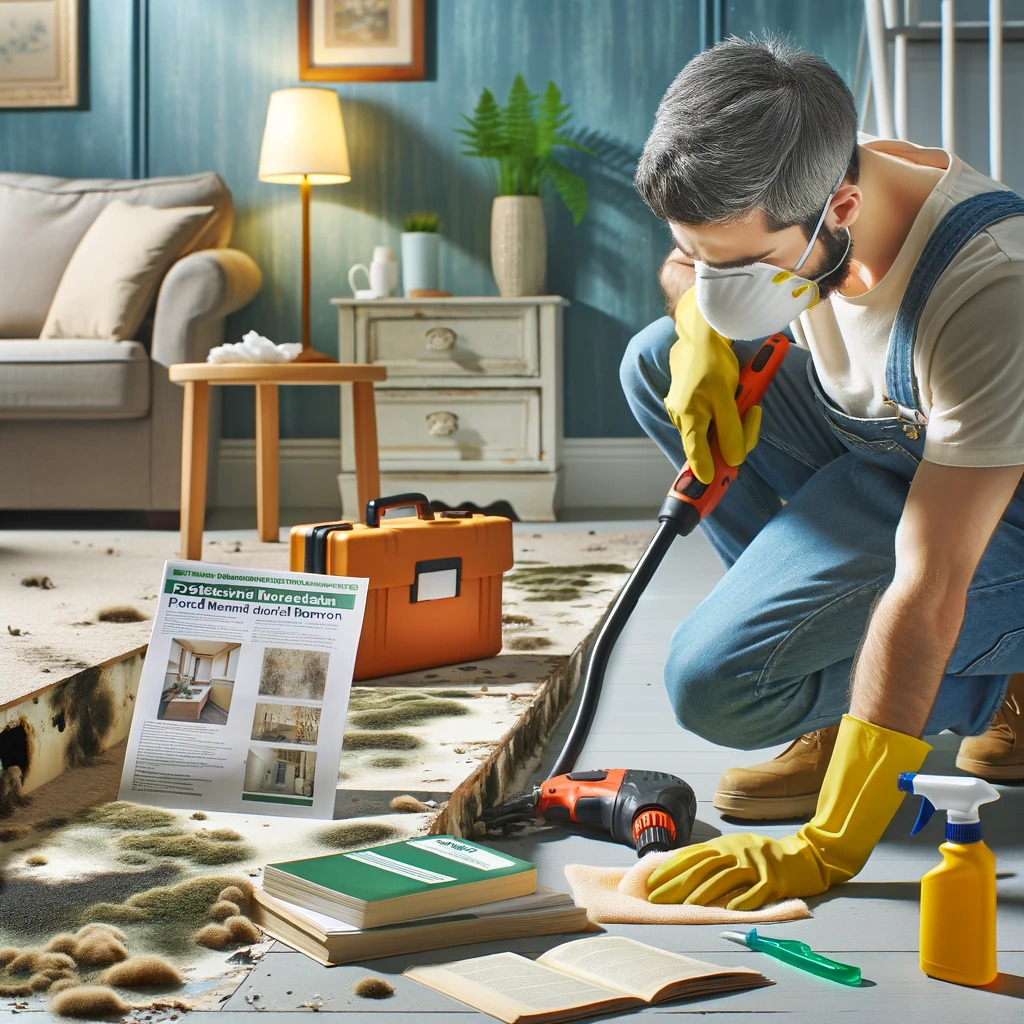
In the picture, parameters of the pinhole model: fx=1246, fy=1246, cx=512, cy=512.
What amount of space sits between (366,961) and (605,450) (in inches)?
140

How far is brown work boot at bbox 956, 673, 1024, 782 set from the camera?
1.45 m

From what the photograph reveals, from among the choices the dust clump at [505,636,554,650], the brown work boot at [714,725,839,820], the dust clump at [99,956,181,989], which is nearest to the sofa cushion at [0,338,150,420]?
the dust clump at [505,636,554,650]

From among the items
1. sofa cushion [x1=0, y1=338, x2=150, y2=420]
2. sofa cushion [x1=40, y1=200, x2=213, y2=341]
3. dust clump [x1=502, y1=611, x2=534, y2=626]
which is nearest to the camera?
dust clump [x1=502, y1=611, x2=534, y2=626]

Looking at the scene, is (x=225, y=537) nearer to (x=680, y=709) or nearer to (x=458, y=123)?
(x=458, y=123)

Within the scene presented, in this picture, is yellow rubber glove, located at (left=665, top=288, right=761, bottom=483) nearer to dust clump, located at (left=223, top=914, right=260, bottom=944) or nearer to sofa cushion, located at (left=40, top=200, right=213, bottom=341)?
dust clump, located at (left=223, top=914, right=260, bottom=944)

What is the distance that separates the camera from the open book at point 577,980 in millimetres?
850

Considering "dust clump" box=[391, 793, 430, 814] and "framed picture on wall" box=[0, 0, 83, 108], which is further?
"framed picture on wall" box=[0, 0, 83, 108]

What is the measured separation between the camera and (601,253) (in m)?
4.38

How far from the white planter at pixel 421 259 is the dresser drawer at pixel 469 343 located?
0.67ft

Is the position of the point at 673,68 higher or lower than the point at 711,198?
higher

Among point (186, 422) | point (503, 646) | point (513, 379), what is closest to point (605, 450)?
point (513, 379)

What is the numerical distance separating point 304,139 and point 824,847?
11.1ft

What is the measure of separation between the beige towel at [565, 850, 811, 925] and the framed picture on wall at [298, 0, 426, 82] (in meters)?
3.81

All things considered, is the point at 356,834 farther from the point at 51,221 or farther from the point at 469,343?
the point at 51,221
